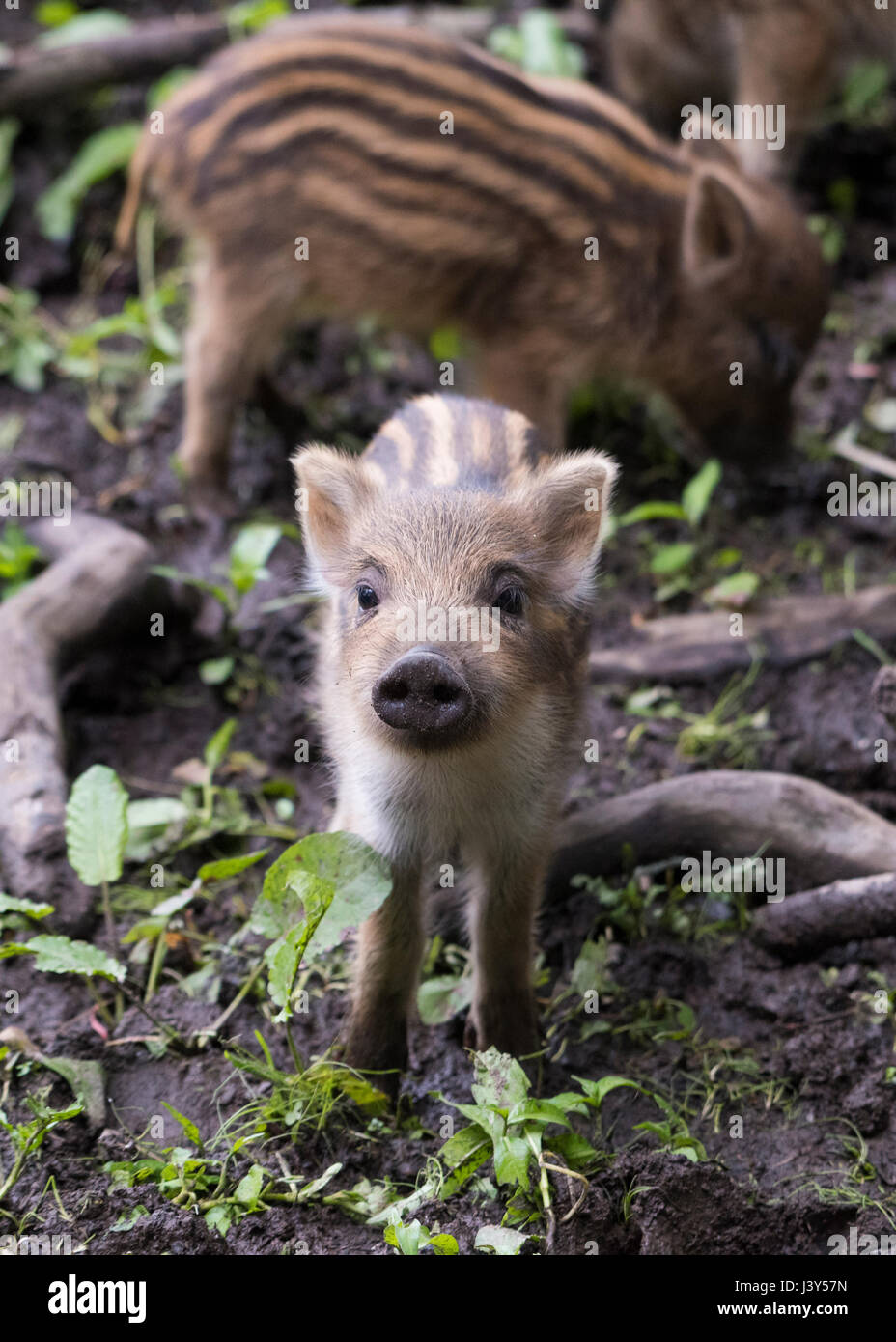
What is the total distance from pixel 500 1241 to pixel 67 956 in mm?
1128

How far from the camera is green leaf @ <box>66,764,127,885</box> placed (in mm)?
3535

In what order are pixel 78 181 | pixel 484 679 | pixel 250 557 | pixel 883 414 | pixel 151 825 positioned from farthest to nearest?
pixel 78 181 → pixel 883 414 → pixel 250 557 → pixel 151 825 → pixel 484 679

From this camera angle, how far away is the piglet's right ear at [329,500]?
346cm

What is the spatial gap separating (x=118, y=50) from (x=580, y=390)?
8.85ft

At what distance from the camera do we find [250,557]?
177 inches

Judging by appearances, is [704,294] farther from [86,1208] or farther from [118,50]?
[86,1208]

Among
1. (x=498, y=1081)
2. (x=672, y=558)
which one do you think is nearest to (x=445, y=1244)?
(x=498, y=1081)

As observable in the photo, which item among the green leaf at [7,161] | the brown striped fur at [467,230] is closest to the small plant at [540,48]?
the brown striped fur at [467,230]

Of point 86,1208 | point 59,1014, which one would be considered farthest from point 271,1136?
point 59,1014

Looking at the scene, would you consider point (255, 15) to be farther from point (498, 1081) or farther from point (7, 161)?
point (498, 1081)

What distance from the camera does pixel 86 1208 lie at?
2.96 m

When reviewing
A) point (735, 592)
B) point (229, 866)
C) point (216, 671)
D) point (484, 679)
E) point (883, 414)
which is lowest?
point (229, 866)

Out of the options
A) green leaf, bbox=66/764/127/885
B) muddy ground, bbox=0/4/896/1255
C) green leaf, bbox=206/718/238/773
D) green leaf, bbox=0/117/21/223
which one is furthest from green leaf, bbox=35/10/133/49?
green leaf, bbox=66/764/127/885
